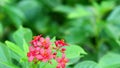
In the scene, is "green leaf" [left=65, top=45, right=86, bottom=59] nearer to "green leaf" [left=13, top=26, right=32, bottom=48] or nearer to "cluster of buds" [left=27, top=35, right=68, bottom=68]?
"cluster of buds" [left=27, top=35, right=68, bottom=68]

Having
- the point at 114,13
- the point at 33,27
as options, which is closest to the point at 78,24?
the point at 114,13

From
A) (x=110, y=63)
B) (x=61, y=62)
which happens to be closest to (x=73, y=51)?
(x=61, y=62)

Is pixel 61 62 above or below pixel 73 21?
below

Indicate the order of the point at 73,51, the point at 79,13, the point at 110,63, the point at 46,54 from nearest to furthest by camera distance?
the point at 46,54 → the point at 73,51 → the point at 110,63 → the point at 79,13

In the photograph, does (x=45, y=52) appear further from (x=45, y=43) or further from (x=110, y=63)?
(x=110, y=63)

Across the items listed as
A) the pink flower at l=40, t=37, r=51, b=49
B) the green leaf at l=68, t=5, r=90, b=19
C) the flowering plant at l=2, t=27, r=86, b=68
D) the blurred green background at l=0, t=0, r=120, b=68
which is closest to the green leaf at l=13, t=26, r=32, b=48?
the flowering plant at l=2, t=27, r=86, b=68

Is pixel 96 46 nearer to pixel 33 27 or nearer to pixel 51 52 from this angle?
pixel 33 27
